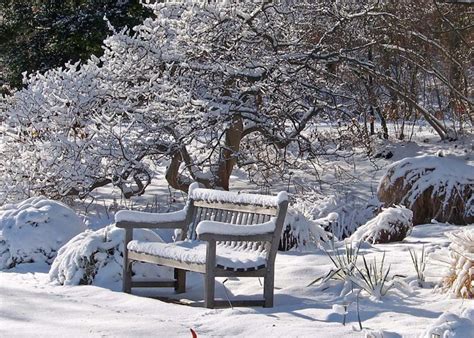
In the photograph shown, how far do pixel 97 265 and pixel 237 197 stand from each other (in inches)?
55.0

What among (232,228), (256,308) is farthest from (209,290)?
(232,228)

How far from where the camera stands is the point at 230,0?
10.8 m

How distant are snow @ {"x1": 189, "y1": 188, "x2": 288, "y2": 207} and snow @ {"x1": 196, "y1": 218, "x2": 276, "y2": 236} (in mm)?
178

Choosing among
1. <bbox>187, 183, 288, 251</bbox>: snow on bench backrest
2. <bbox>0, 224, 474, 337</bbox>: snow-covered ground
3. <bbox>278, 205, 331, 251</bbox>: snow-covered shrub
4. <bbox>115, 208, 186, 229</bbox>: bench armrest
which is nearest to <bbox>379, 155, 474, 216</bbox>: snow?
<bbox>278, 205, 331, 251</bbox>: snow-covered shrub

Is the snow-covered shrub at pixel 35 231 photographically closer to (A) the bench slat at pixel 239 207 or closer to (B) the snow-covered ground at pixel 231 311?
(B) the snow-covered ground at pixel 231 311

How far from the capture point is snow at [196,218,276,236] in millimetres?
6090

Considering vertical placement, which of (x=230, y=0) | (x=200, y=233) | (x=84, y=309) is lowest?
(x=84, y=309)

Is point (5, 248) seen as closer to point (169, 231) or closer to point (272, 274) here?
point (169, 231)

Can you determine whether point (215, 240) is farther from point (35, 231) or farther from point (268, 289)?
point (35, 231)

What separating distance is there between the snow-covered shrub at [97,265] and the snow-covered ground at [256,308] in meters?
0.08

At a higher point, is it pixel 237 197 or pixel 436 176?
pixel 436 176

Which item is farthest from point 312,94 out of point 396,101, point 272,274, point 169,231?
point 396,101

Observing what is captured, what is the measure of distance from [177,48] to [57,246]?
3.41 m

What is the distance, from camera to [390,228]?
903cm
